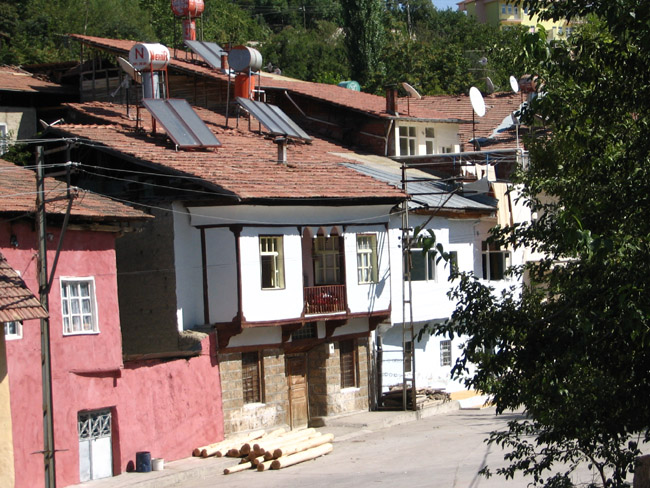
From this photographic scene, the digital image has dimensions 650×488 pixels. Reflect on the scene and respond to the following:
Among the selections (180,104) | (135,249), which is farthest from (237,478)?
(180,104)

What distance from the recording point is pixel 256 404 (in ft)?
87.8

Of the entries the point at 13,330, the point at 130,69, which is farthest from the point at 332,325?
the point at 13,330

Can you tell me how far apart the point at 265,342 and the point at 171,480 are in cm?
625

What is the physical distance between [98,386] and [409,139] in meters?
20.3

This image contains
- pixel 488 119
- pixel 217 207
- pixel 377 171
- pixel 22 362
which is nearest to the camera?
pixel 22 362

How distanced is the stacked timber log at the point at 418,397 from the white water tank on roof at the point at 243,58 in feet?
36.3

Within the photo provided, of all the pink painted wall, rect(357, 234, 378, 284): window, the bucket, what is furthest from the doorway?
rect(357, 234, 378, 284): window

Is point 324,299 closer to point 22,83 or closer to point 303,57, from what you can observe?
point 22,83

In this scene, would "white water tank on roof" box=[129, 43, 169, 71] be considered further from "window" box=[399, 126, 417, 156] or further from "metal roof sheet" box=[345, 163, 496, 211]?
"window" box=[399, 126, 417, 156]

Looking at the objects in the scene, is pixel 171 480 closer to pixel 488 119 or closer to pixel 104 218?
pixel 104 218

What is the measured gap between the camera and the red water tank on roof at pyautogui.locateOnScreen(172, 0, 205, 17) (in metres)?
40.4

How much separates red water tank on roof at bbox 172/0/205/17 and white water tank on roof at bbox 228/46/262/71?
7156 mm

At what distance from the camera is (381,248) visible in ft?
98.9

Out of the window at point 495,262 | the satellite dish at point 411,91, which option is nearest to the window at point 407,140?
the satellite dish at point 411,91
